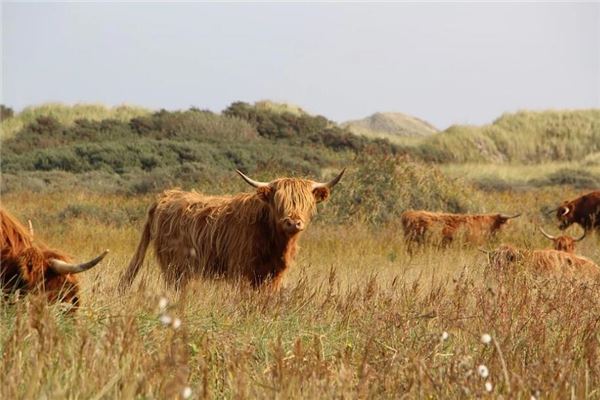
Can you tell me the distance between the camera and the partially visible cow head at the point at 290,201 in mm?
8594

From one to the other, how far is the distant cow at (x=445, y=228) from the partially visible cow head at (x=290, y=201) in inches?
260

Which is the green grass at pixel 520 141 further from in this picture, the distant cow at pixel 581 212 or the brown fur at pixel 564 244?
the brown fur at pixel 564 244

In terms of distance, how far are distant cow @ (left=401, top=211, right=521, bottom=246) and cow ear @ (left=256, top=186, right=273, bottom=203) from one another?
6.64 metres

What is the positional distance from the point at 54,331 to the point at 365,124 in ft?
275

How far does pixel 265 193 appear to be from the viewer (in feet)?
29.4

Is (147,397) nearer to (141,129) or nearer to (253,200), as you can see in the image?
(253,200)

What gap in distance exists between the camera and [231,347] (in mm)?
4906

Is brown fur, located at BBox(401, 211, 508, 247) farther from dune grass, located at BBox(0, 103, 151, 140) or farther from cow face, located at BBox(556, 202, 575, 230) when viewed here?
dune grass, located at BBox(0, 103, 151, 140)

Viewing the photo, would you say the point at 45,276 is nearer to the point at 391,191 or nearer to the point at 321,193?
the point at 321,193

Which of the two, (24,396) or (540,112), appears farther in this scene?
(540,112)

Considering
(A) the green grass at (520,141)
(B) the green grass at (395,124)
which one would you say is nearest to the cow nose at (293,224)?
(A) the green grass at (520,141)

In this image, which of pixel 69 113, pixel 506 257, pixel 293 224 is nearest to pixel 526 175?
pixel 69 113

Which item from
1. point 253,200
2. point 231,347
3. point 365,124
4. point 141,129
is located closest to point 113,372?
point 231,347

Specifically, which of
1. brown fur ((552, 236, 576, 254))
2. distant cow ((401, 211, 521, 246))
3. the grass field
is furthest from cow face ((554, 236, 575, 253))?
the grass field
